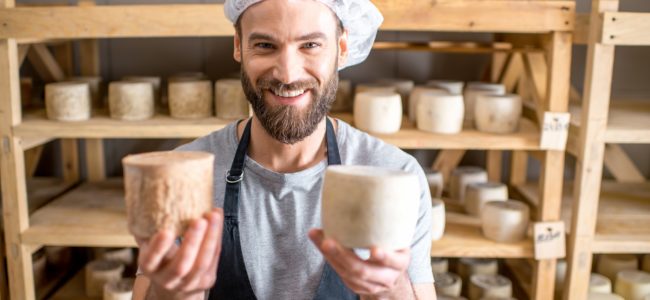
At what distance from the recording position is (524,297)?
256cm

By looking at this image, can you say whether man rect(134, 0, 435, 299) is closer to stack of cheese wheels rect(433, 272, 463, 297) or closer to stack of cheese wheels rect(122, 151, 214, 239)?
stack of cheese wheels rect(122, 151, 214, 239)

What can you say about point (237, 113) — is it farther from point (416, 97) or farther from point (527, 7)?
point (527, 7)

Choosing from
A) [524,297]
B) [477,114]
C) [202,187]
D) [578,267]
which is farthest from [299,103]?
[524,297]

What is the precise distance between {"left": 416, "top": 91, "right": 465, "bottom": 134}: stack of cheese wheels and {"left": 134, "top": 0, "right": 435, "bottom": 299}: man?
0.58 meters

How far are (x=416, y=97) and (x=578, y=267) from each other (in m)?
0.76

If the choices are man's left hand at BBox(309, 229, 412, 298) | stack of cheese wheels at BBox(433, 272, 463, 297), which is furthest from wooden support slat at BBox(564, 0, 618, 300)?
man's left hand at BBox(309, 229, 412, 298)

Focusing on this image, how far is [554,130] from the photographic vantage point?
6.45 ft

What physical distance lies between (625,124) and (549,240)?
430 millimetres

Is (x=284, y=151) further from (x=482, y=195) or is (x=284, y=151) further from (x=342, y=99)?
(x=482, y=195)

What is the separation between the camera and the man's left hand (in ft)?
3.02

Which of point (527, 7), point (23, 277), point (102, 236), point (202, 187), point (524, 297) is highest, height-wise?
point (527, 7)

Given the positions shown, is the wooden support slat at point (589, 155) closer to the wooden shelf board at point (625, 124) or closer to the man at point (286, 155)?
the wooden shelf board at point (625, 124)

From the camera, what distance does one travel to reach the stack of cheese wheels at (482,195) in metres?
2.30

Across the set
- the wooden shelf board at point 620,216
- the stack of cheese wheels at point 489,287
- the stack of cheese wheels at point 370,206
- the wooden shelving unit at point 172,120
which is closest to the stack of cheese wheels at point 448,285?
the stack of cheese wheels at point 489,287
